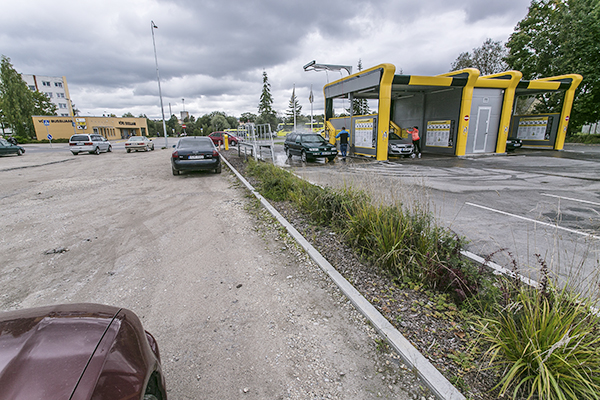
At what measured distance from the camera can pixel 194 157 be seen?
1162 centimetres

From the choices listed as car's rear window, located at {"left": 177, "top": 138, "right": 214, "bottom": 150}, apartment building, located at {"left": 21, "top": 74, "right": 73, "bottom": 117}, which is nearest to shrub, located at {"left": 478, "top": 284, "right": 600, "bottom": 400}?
car's rear window, located at {"left": 177, "top": 138, "right": 214, "bottom": 150}

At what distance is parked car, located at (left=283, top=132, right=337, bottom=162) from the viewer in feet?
51.5

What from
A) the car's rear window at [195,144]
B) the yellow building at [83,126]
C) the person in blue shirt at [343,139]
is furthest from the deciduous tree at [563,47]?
the yellow building at [83,126]

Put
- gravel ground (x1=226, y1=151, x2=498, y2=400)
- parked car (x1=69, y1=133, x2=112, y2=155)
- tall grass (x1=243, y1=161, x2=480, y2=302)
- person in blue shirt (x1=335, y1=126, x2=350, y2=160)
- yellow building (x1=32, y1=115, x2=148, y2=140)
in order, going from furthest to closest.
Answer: yellow building (x1=32, y1=115, x2=148, y2=140), parked car (x1=69, y1=133, x2=112, y2=155), person in blue shirt (x1=335, y1=126, x2=350, y2=160), tall grass (x1=243, y1=161, x2=480, y2=302), gravel ground (x1=226, y1=151, x2=498, y2=400)

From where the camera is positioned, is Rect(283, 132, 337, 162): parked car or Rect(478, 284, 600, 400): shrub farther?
Rect(283, 132, 337, 162): parked car

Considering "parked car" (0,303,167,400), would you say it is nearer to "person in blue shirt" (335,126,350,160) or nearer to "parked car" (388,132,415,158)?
"person in blue shirt" (335,126,350,160)

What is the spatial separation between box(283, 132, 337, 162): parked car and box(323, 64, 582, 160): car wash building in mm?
2869

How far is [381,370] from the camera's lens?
2.36 m

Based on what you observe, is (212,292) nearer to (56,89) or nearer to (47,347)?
(47,347)

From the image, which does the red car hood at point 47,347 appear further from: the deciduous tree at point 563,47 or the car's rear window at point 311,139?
the deciduous tree at point 563,47

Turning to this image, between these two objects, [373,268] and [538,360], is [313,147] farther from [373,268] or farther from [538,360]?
[538,360]

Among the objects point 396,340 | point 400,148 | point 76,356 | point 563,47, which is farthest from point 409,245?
point 563,47

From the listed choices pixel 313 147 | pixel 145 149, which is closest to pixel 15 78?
pixel 145 149

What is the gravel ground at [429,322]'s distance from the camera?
2.20m
